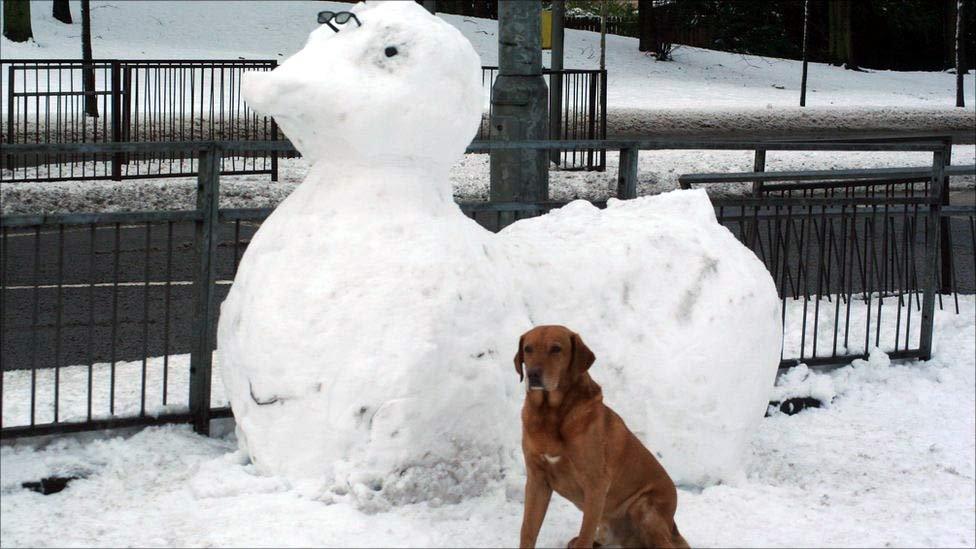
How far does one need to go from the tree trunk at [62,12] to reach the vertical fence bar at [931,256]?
85.2 feet

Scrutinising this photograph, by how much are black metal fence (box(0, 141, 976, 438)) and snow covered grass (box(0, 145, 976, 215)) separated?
197 centimetres

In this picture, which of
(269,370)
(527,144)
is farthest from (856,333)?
(269,370)

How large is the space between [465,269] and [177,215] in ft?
4.76

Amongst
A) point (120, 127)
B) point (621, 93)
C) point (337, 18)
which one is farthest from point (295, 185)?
point (621, 93)

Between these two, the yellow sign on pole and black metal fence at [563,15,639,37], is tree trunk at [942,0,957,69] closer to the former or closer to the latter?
black metal fence at [563,15,639,37]

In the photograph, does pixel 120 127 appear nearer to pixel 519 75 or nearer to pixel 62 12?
pixel 519 75

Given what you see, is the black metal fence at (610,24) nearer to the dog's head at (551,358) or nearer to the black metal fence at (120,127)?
the black metal fence at (120,127)

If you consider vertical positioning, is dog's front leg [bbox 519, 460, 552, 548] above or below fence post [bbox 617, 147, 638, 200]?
below

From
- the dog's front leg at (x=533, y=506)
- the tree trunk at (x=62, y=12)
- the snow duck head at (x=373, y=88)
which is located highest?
the tree trunk at (x=62, y=12)

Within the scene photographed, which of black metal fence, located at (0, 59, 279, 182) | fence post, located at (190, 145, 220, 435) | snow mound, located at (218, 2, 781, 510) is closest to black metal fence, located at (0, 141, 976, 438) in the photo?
fence post, located at (190, 145, 220, 435)

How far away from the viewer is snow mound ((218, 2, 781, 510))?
4816 mm

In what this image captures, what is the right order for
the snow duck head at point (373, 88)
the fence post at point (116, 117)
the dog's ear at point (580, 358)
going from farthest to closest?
the fence post at point (116, 117) → the snow duck head at point (373, 88) → the dog's ear at point (580, 358)

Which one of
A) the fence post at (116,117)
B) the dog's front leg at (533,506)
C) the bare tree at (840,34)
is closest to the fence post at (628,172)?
the dog's front leg at (533,506)

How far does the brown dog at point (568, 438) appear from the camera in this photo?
430cm
